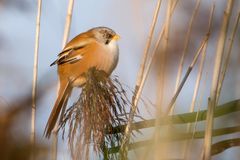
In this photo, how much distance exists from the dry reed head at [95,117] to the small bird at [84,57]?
3.06 ft

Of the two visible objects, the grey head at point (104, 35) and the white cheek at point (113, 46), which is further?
the grey head at point (104, 35)

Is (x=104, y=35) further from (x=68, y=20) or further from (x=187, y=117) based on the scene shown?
(x=187, y=117)

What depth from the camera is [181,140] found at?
992 mm

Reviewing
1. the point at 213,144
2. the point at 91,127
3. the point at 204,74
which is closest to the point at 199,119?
the point at 213,144

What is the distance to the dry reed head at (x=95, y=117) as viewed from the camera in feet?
3.90

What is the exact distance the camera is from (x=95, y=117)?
1.18 metres

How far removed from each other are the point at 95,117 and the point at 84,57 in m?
1.41

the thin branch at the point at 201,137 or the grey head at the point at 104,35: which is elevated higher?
the grey head at the point at 104,35

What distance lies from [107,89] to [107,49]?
1.36 meters

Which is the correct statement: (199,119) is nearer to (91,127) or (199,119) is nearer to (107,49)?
(91,127)

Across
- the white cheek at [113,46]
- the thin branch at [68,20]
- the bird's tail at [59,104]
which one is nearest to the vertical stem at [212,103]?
the bird's tail at [59,104]

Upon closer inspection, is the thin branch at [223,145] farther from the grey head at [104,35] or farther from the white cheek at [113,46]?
the grey head at [104,35]

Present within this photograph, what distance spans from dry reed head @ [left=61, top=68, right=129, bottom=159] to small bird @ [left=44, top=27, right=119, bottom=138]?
933 millimetres

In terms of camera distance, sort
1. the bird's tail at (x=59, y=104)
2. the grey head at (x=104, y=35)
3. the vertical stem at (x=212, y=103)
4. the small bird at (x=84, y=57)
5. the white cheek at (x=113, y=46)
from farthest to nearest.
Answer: the grey head at (x=104, y=35) < the white cheek at (x=113, y=46) < the small bird at (x=84, y=57) < the bird's tail at (x=59, y=104) < the vertical stem at (x=212, y=103)
